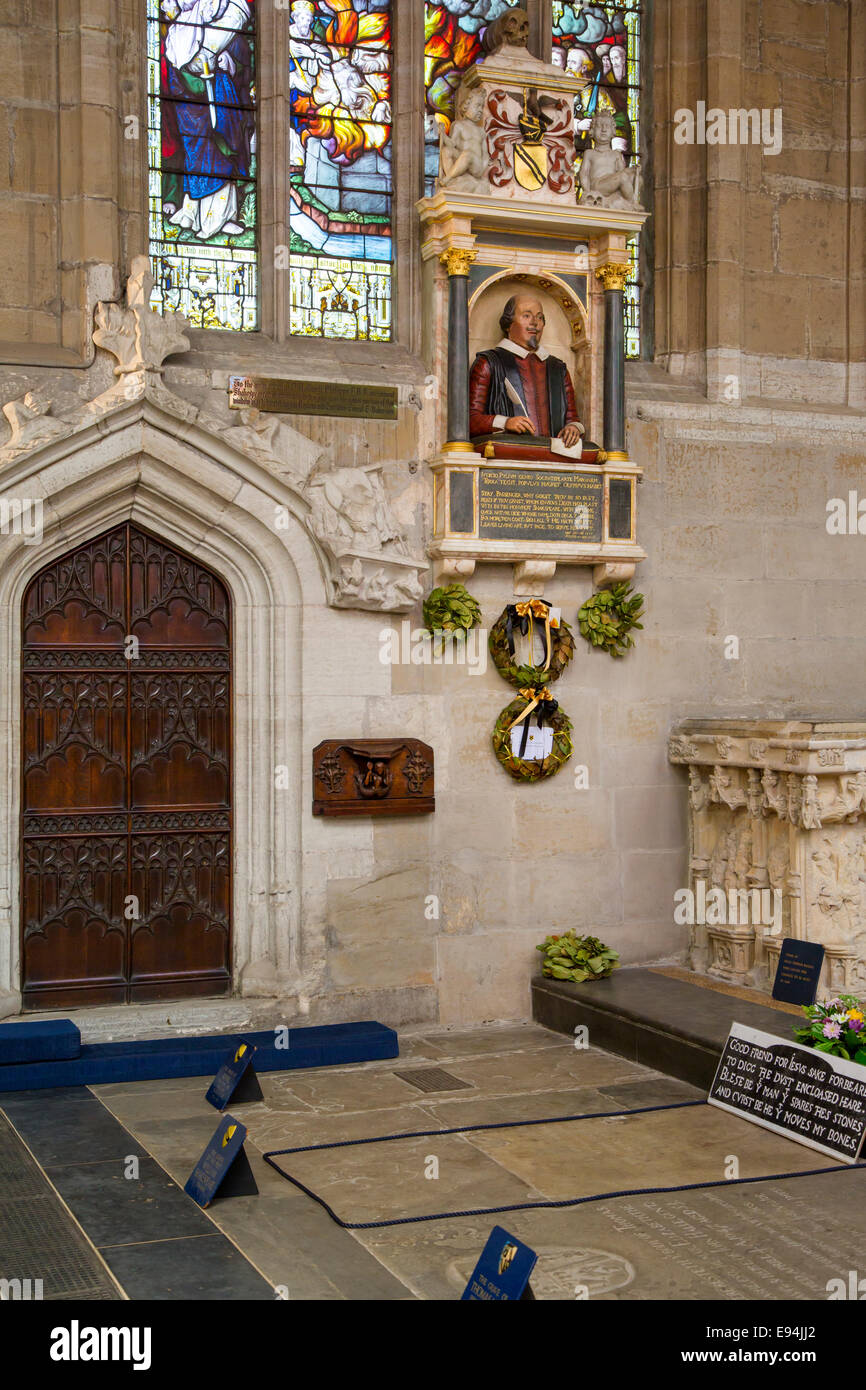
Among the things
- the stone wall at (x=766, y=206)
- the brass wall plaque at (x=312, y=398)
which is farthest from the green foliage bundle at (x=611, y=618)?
the brass wall plaque at (x=312, y=398)

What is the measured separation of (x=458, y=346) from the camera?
8266 mm

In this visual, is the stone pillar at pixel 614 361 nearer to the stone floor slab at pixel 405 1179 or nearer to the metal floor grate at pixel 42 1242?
the stone floor slab at pixel 405 1179

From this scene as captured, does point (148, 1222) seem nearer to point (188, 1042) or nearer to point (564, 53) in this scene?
point (188, 1042)

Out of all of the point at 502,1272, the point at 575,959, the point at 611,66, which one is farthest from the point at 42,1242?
the point at 611,66

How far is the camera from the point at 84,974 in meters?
7.79

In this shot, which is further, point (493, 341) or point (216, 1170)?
point (493, 341)

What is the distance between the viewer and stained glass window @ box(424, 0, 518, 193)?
8.75 metres

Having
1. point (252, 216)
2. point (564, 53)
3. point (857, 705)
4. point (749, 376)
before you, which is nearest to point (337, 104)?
point (252, 216)

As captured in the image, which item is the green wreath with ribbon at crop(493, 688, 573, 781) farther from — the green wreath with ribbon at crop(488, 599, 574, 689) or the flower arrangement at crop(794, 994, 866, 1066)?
the flower arrangement at crop(794, 994, 866, 1066)

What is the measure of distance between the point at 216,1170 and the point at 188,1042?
2.15 metres

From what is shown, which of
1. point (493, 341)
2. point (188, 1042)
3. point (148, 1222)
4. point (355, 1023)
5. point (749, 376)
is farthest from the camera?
point (749, 376)

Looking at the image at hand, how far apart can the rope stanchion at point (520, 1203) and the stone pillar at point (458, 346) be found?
11.7ft

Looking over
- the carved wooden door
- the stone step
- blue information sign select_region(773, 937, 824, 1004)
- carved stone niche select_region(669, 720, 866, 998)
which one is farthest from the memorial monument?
blue information sign select_region(773, 937, 824, 1004)

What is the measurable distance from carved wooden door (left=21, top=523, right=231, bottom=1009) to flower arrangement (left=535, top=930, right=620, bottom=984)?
5.88 feet
